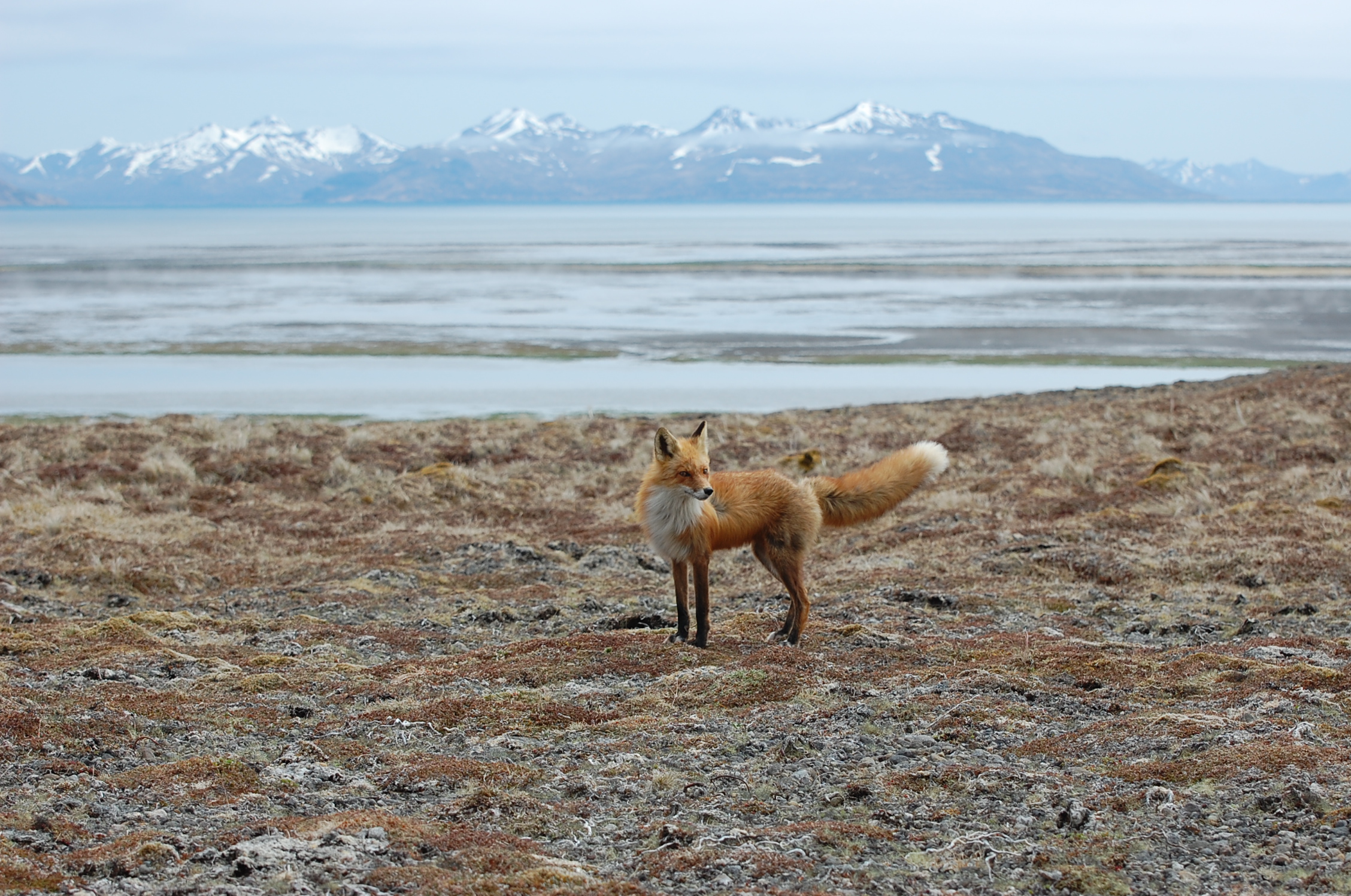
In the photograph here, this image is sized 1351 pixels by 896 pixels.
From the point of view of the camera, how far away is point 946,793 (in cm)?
534

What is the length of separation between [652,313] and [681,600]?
47.0 metres

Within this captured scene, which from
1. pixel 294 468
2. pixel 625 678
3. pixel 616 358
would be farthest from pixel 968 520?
pixel 616 358

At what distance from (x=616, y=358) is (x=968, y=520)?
89.6 ft

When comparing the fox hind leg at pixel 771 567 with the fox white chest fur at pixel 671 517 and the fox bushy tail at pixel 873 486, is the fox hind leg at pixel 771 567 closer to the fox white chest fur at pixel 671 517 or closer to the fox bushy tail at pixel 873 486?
the fox bushy tail at pixel 873 486

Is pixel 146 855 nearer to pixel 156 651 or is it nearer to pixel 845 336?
pixel 156 651

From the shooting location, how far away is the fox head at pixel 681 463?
788 centimetres

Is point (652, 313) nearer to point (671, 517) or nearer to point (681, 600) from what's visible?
point (681, 600)

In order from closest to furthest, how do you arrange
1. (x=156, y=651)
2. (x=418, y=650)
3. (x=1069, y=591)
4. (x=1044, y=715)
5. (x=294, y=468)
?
(x=1044, y=715) → (x=156, y=651) → (x=418, y=650) → (x=1069, y=591) → (x=294, y=468)

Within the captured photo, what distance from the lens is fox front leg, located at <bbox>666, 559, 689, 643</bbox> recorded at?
8.33m

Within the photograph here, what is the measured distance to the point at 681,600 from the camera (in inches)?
333

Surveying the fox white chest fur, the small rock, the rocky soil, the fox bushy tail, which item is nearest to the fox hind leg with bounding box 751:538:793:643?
the rocky soil

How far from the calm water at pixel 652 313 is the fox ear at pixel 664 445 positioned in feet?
75.5

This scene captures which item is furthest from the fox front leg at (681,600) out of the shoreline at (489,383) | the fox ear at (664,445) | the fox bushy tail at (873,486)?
the shoreline at (489,383)

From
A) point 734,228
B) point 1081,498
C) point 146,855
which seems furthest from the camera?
point 734,228
